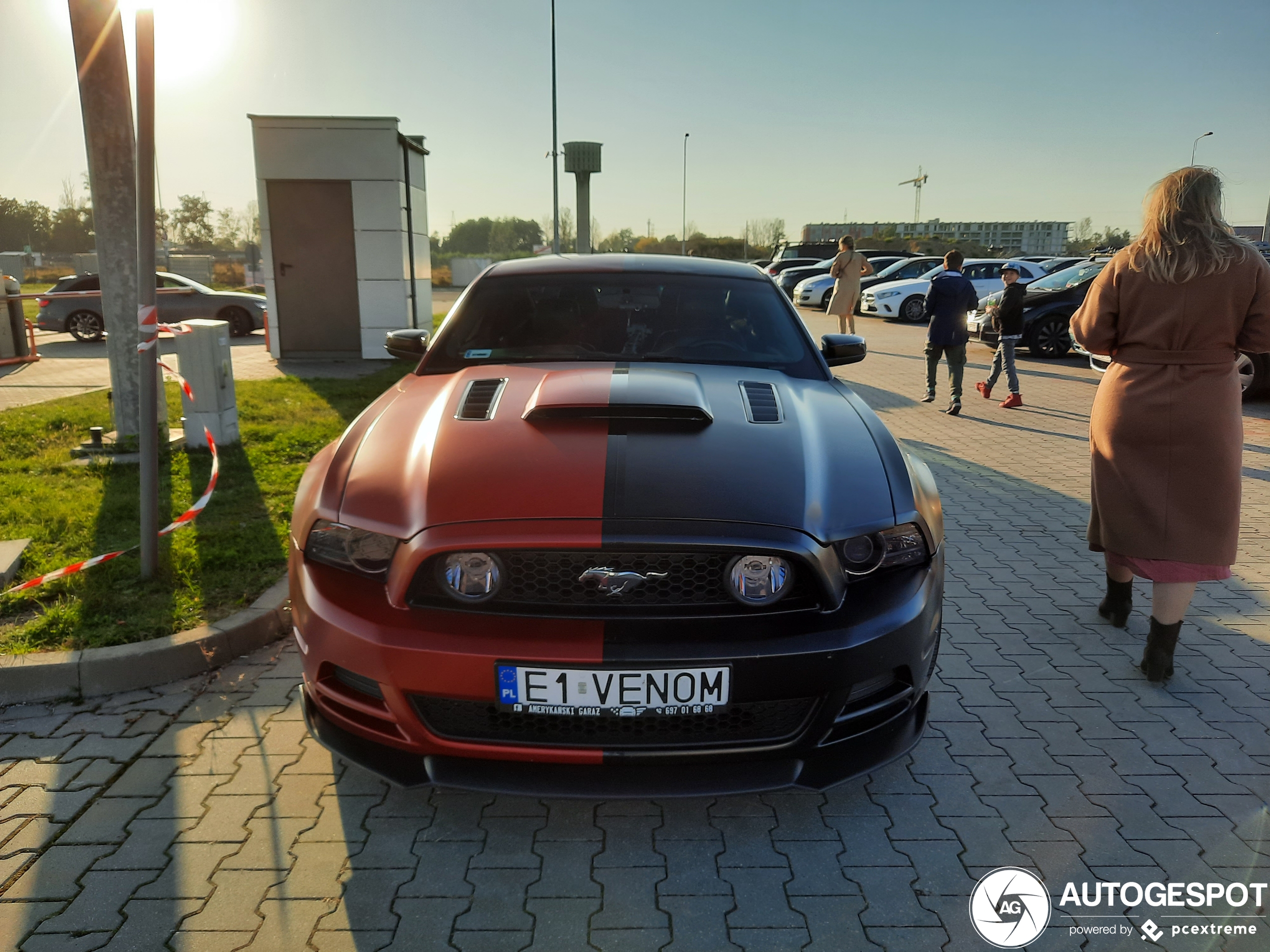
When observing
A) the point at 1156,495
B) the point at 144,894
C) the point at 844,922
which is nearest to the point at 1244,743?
the point at 1156,495

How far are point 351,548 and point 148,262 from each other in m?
2.43

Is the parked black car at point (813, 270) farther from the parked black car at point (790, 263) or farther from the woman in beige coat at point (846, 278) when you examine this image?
the woman in beige coat at point (846, 278)

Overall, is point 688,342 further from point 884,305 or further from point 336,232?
point 884,305

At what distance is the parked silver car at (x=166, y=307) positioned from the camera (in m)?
17.9

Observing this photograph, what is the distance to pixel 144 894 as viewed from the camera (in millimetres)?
2355

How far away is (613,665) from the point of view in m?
2.23

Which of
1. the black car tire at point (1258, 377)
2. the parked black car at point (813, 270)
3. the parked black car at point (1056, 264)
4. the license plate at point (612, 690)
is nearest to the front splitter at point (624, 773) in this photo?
the license plate at point (612, 690)

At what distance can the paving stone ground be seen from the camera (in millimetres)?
2266

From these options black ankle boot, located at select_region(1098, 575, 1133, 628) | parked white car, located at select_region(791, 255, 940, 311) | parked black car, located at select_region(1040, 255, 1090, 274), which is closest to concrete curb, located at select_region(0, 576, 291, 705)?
black ankle boot, located at select_region(1098, 575, 1133, 628)

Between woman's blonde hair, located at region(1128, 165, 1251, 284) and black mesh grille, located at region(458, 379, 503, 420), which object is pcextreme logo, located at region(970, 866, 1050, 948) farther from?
woman's blonde hair, located at region(1128, 165, 1251, 284)

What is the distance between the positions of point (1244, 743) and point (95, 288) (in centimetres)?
2058

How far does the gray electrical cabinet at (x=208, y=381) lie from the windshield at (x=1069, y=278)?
548 inches

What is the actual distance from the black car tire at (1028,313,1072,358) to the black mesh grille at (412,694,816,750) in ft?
49.7

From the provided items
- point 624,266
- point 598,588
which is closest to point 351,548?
point 598,588
